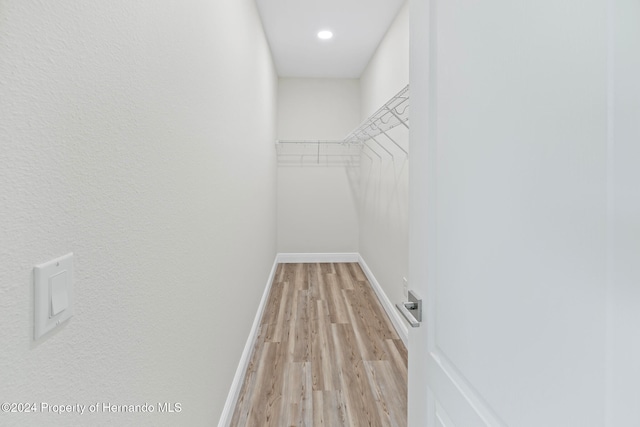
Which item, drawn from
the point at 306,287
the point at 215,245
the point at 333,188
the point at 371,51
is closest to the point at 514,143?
the point at 215,245

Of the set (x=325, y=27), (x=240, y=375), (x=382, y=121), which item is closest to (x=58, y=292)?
(x=240, y=375)

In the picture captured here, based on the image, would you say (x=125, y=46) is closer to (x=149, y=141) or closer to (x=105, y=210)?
(x=149, y=141)

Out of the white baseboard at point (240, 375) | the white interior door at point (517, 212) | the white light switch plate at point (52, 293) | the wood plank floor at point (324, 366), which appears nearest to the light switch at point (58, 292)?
the white light switch plate at point (52, 293)

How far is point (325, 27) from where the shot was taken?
3.20 metres

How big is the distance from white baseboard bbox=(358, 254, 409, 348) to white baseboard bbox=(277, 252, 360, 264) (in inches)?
14.0

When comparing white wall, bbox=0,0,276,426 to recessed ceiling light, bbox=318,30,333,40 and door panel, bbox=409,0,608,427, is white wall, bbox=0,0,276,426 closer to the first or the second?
door panel, bbox=409,0,608,427

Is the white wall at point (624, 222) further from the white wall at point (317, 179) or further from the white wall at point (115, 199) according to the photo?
the white wall at point (317, 179)

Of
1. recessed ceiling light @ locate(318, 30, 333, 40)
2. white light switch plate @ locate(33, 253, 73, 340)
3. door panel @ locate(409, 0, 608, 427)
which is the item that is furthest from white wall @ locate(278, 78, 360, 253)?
white light switch plate @ locate(33, 253, 73, 340)

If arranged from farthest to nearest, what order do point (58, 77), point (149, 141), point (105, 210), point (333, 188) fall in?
point (333, 188) → point (149, 141) → point (105, 210) → point (58, 77)

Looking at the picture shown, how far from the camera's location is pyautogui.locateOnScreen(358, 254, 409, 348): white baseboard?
8.27ft

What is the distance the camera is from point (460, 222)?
2.34ft

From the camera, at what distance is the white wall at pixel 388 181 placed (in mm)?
2703

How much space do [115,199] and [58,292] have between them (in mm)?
223

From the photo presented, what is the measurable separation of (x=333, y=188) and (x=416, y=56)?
3.92 meters
